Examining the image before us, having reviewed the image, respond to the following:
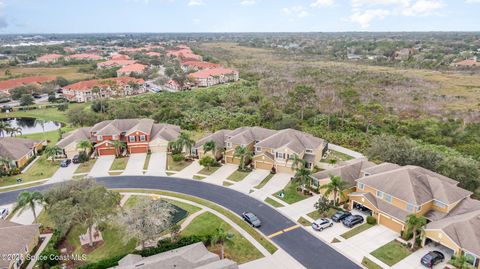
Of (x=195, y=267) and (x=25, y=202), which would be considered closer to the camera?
(x=195, y=267)

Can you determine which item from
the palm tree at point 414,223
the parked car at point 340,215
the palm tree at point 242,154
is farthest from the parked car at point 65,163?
the palm tree at point 414,223

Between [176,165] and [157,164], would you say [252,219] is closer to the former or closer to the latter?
[176,165]

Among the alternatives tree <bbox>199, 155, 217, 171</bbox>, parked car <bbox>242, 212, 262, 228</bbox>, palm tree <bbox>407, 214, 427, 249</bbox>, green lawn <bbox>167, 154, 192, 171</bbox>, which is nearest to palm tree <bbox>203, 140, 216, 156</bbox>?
tree <bbox>199, 155, 217, 171</bbox>

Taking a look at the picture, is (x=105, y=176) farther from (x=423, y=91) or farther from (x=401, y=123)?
(x=423, y=91)

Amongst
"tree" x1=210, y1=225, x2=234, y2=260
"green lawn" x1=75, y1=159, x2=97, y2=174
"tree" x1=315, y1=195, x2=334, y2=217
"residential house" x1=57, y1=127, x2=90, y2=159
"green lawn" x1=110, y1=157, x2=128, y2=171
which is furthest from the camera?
"residential house" x1=57, y1=127, x2=90, y2=159

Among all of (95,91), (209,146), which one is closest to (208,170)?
(209,146)

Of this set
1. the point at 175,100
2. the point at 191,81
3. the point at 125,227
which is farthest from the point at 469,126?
the point at 191,81

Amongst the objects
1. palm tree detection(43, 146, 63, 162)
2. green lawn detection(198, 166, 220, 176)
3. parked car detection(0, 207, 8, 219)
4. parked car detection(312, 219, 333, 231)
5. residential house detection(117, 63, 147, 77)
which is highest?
residential house detection(117, 63, 147, 77)

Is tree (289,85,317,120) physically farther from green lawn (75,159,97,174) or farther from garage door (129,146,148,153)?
green lawn (75,159,97,174)
